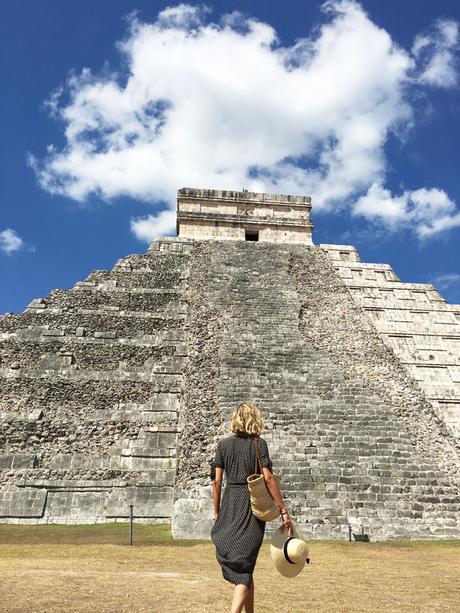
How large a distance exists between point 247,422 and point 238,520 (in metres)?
0.67

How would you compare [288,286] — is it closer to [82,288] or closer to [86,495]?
[82,288]

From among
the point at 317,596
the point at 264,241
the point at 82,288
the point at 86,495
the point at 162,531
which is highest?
the point at 264,241

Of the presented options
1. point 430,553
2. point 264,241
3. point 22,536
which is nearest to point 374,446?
point 430,553

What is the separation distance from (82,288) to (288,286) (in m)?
7.00

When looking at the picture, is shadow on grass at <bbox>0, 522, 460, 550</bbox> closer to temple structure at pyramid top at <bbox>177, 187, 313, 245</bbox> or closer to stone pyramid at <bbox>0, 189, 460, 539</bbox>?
stone pyramid at <bbox>0, 189, 460, 539</bbox>

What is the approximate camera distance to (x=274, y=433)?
35.7 ft

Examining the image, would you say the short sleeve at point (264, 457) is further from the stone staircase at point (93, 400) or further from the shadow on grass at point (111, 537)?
the stone staircase at point (93, 400)

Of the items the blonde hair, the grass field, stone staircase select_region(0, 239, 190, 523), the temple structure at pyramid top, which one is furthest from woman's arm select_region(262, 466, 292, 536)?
the temple structure at pyramid top

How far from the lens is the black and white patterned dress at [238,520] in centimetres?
335

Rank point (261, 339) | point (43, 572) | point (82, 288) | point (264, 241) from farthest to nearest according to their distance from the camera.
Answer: point (264, 241) < point (82, 288) < point (261, 339) < point (43, 572)

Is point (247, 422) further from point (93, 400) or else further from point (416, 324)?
point (416, 324)

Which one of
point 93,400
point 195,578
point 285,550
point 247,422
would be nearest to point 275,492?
point 285,550

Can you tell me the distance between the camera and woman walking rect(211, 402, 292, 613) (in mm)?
3332

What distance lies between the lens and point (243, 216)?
22.3 meters
